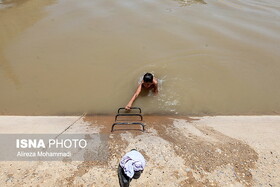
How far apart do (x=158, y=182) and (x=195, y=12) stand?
7.28 meters

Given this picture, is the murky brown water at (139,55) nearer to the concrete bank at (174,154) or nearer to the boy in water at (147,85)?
the boy in water at (147,85)

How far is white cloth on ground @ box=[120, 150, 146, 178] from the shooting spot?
11.5ft

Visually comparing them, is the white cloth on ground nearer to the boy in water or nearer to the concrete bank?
the concrete bank

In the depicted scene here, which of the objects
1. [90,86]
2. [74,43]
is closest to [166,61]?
[90,86]

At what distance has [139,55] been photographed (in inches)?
278

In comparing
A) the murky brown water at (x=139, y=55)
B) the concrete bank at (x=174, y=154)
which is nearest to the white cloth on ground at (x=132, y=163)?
the concrete bank at (x=174, y=154)

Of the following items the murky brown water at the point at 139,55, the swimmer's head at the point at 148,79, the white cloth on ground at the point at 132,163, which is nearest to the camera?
the white cloth on ground at the point at 132,163

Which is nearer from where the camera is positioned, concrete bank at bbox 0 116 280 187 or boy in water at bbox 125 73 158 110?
concrete bank at bbox 0 116 280 187

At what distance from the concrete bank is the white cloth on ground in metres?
0.16

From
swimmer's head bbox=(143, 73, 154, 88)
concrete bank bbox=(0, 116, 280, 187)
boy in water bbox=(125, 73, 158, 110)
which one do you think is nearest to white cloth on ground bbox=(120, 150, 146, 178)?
concrete bank bbox=(0, 116, 280, 187)

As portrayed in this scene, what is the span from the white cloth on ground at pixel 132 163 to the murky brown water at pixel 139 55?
6.00ft

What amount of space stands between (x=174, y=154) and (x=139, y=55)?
377cm

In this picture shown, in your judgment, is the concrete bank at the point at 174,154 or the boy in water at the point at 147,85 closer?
the concrete bank at the point at 174,154

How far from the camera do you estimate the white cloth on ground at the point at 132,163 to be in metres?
3.50
